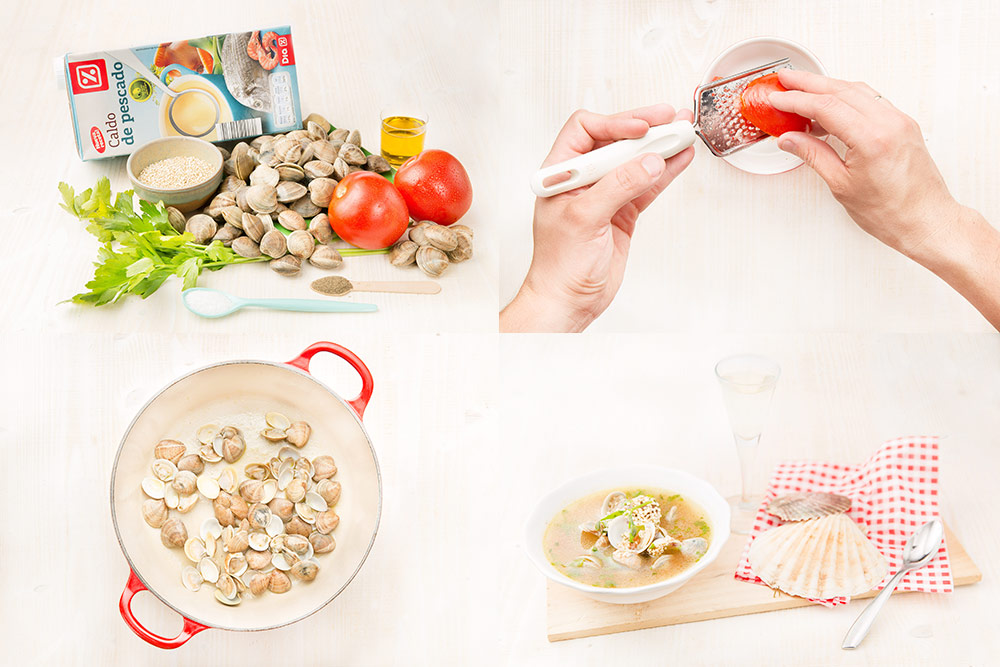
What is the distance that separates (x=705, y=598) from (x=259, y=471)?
1.88 feet

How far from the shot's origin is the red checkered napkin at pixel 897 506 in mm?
982

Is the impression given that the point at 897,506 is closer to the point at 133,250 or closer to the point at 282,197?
the point at 282,197

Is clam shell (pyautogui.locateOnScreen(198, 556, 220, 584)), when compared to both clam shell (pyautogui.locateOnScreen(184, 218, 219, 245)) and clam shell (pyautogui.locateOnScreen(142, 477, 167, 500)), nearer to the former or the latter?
clam shell (pyautogui.locateOnScreen(142, 477, 167, 500))

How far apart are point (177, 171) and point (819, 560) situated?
1.10 m

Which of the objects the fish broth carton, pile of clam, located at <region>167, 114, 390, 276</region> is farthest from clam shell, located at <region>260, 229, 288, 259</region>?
the fish broth carton

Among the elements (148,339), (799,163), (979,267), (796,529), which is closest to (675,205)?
(799,163)

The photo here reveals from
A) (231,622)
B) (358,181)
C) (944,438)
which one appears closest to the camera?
(231,622)

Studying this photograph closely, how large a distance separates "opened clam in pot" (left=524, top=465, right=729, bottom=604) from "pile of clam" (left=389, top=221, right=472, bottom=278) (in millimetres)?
428

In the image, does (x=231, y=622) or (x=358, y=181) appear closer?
(x=231, y=622)

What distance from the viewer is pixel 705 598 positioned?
3.25 ft

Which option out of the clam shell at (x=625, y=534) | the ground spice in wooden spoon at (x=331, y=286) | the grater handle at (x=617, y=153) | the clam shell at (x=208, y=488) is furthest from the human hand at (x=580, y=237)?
the clam shell at (x=208, y=488)

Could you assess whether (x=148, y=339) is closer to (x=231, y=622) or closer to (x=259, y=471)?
(x=259, y=471)

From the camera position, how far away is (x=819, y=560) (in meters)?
0.98

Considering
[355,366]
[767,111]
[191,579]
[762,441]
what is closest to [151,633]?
[191,579]
